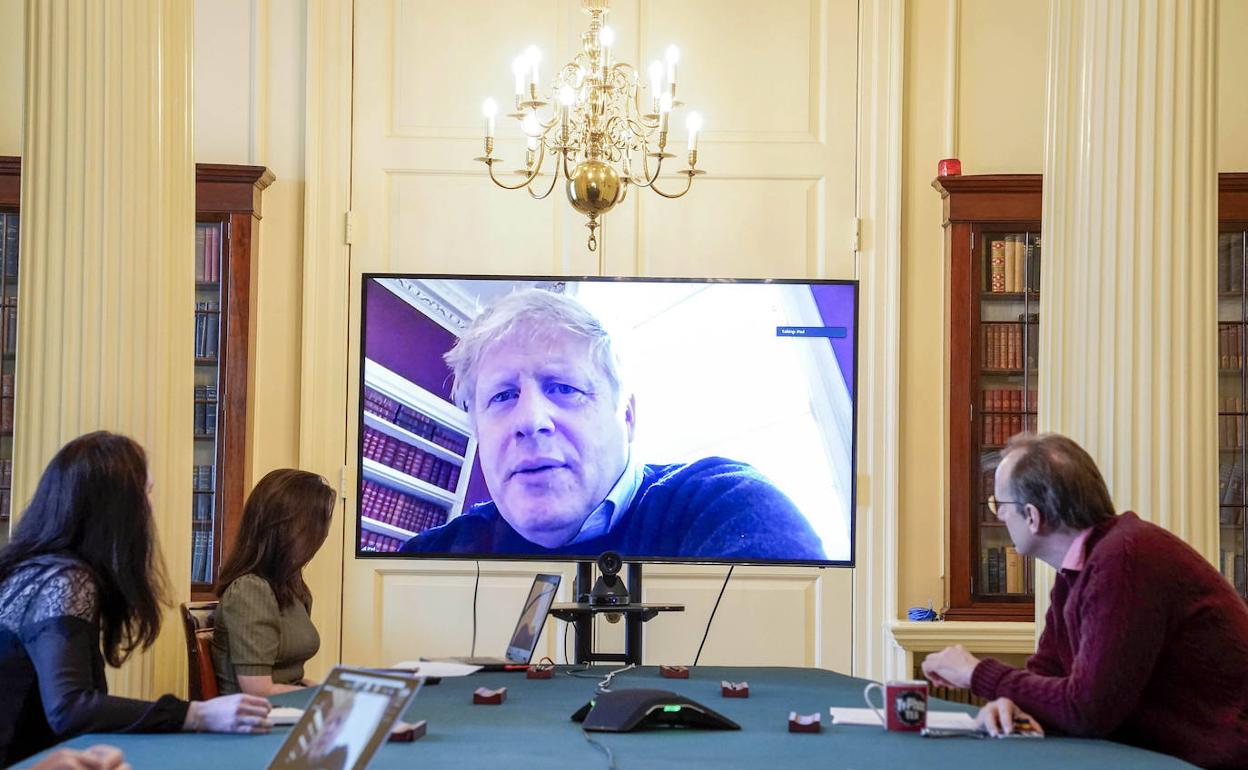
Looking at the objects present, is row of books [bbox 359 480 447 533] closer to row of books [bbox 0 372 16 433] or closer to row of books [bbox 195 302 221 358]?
row of books [bbox 195 302 221 358]

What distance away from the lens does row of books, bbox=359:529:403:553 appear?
500 cm

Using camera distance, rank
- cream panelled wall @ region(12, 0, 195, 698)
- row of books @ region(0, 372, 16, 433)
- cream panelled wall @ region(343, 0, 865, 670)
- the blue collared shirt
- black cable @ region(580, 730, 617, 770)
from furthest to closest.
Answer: cream panelled wall @ region(343, 0, 865, 670) → row of books @ region(0, 372, 16, 433) → the blue collared shirt → cream panelled wall @ region(12, 0, 195, 698) → black cable @ region(580, 730, 617, 770)

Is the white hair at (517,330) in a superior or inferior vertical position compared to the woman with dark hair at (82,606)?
superior

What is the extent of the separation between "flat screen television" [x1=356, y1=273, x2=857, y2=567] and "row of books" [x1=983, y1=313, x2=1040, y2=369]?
0.74 meters

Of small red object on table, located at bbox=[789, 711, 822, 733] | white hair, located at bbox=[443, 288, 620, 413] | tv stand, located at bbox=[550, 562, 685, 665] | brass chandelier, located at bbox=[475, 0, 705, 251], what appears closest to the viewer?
small red object on table, located at bbox=[789, 711, 822, 733]

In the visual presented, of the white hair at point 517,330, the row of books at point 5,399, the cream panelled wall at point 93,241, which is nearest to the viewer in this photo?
the cream panelled wall at point 93,241

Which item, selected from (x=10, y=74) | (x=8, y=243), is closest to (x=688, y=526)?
(x=8, y=243)

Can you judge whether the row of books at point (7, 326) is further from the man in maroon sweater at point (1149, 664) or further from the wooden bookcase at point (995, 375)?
the man in maroon sweater at point (1149, 664)

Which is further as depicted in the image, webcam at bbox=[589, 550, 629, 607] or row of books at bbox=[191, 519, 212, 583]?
row of books at bbox=[191, 519, 212, 583]

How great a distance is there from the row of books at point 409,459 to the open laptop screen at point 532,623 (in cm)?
116

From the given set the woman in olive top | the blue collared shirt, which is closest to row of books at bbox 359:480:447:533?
the blue collared shirt

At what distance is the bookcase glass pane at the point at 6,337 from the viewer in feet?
17.9

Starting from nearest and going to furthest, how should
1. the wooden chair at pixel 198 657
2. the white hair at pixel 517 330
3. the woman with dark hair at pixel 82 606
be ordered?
the woman with dark hair at pixel 82 606 → the wooden chair at pixel 198 657 → the white hair at pixel 517 330

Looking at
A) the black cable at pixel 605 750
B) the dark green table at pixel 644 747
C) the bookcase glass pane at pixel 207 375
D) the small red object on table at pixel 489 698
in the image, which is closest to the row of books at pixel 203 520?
the bookcase glass pane at pixel 207 375
